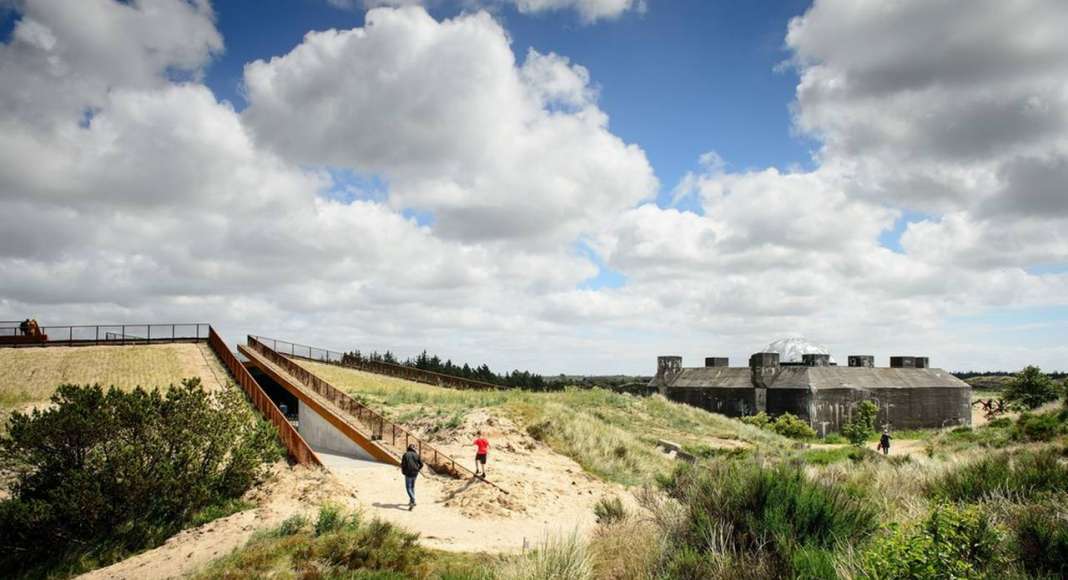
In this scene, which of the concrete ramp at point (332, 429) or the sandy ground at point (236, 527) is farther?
the concrete ramp at point (332, 429)

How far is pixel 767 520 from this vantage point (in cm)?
768

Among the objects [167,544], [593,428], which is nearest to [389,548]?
[167,544]

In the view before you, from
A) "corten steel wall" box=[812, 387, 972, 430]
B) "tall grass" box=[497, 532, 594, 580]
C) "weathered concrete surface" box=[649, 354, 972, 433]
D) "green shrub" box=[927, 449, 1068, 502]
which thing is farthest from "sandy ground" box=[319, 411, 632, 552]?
"corten steel wall" box=[812, 387, 972, 430]

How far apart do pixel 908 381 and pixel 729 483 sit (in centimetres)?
6135

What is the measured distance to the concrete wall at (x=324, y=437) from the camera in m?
24.9

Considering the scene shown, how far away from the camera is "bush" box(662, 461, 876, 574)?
23.6ft

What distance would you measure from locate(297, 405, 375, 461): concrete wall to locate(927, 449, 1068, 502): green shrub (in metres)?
18.7

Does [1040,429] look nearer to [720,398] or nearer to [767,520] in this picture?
[767,520]

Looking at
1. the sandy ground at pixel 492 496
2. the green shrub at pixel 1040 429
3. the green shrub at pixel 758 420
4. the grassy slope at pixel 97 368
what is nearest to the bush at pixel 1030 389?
the green shrub at pixel 758 420

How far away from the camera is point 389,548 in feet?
38.9

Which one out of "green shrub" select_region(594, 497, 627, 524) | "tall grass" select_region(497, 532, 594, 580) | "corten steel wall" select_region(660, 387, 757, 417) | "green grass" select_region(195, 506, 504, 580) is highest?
"tall grass" select_region(497, 532, 594, 580)

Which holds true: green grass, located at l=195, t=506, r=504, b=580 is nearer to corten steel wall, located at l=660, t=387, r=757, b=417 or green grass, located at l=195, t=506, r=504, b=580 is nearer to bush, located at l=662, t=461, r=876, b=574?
bush, located at l=662, t=461, r=876, b=574

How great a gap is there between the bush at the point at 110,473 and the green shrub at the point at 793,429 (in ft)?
132

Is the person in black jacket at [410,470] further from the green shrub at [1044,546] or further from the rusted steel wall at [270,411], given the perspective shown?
the green shrub at [1044,546]
